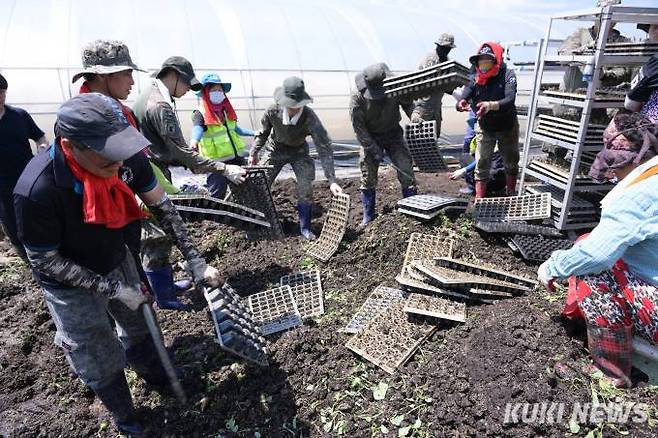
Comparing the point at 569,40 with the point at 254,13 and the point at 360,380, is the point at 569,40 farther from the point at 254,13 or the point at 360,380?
the point at 254,13

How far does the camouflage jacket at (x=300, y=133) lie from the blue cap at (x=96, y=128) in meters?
2.72

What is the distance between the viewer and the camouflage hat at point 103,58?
276 centimetres

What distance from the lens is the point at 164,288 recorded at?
3512mm

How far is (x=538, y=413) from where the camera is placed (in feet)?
6.74

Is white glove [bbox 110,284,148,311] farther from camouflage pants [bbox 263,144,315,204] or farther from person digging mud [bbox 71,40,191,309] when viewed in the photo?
camouflage pants [bbox 263,144,315,204]

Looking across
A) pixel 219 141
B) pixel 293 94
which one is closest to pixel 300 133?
pixel 293 94

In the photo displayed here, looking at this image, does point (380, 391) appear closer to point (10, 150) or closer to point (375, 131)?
point (375, 131)

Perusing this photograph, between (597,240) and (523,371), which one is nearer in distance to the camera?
(597,240)

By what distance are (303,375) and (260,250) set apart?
1.90m

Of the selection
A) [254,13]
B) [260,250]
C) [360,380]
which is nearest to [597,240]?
[360,380]

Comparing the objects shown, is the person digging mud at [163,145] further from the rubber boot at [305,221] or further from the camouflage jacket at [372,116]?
the camouflage jacket at [372,116]

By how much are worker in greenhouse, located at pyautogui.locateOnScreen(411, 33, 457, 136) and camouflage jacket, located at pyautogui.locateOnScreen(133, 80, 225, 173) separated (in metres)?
2.38

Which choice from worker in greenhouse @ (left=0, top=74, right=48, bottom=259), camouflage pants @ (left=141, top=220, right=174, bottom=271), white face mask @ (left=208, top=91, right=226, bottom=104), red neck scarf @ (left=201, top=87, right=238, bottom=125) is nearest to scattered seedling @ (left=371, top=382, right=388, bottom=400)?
camouflage pants @ (left=141, top=220, right=174, bottom=271)

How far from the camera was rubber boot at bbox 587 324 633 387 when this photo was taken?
84.1 inches
